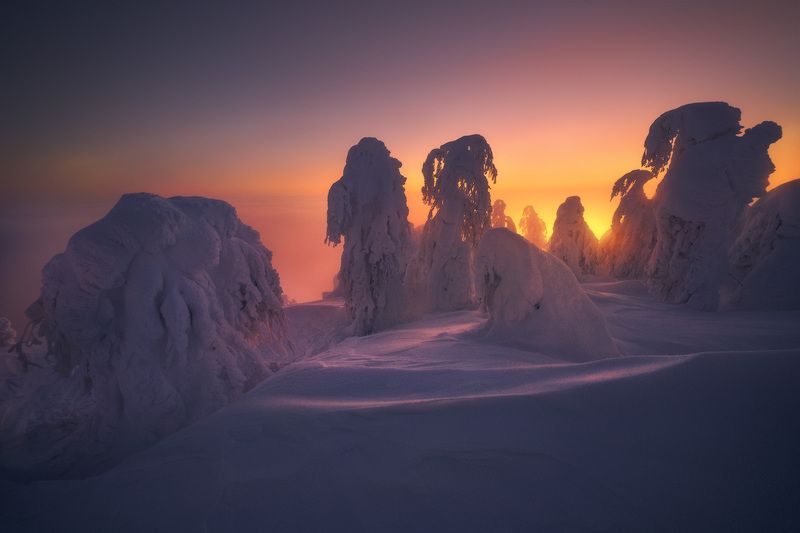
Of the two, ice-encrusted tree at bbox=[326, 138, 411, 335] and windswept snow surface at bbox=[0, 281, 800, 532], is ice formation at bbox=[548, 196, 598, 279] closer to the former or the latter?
ice-encrusted tree at bbox=[326, 138, 411, 335]

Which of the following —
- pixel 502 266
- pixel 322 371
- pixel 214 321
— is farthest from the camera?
pixel 502 266

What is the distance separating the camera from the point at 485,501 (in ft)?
5.33

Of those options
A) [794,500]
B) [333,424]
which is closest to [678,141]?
[794,500]

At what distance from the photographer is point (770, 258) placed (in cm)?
1034

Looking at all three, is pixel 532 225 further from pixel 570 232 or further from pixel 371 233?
pixel 371 233

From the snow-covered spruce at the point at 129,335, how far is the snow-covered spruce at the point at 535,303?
5.21 m

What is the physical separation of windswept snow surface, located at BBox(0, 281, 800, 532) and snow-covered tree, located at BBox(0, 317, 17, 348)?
17912mm

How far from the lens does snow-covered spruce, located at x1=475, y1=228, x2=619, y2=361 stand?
18.7 ft

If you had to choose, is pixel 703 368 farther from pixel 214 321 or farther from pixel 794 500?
pixel 214 321

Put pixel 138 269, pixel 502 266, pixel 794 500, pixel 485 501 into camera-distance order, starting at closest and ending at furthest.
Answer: pixel 794 500 < pixel 485 501 < pixel 138 269 < pixel 502 266

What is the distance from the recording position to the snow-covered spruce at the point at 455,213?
13734 mm

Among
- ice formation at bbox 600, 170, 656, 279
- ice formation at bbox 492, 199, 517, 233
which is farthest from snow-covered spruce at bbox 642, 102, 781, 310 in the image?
ice formation at bbox 492, 199, 517, 233

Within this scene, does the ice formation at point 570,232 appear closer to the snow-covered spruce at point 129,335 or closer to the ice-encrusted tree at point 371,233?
the ice-encrusted tree at point 371,233

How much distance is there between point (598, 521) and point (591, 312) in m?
5.34
